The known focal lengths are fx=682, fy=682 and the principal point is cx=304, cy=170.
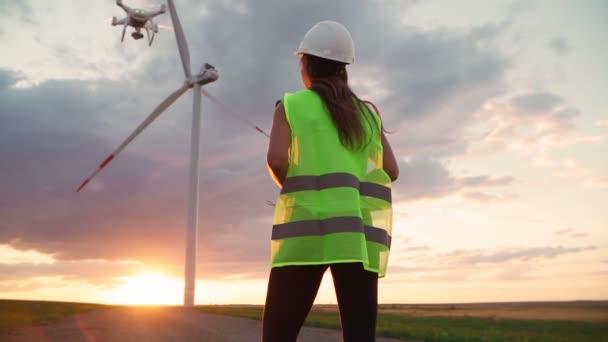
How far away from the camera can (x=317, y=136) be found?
146 inches

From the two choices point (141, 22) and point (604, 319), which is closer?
point (604, 319)

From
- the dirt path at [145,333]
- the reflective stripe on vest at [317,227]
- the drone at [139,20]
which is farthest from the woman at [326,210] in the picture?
the drone at [139,20]

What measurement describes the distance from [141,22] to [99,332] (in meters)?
32.1

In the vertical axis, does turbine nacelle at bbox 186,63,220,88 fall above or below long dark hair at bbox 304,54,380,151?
above

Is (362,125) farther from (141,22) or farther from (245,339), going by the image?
(141,22)

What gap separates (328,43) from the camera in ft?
13.3

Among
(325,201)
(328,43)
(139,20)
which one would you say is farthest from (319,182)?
(139,20)

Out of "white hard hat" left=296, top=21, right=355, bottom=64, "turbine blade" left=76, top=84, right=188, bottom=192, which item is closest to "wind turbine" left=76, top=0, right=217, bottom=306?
"turbine blade" left=76, top=84, right=188, bottom=192

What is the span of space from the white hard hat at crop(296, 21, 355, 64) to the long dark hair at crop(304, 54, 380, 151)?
0.05 metres

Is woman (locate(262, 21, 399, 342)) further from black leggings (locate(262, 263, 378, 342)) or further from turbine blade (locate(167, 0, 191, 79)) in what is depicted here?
turbine blade (locate(167, 0, 191, 79))

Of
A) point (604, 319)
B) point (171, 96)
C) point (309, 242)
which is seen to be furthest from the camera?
point (171, 96)

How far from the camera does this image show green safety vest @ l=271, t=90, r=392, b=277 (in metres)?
3.50

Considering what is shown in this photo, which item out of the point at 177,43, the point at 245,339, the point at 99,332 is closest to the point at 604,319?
the point at 245,339

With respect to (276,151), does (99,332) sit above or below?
below
